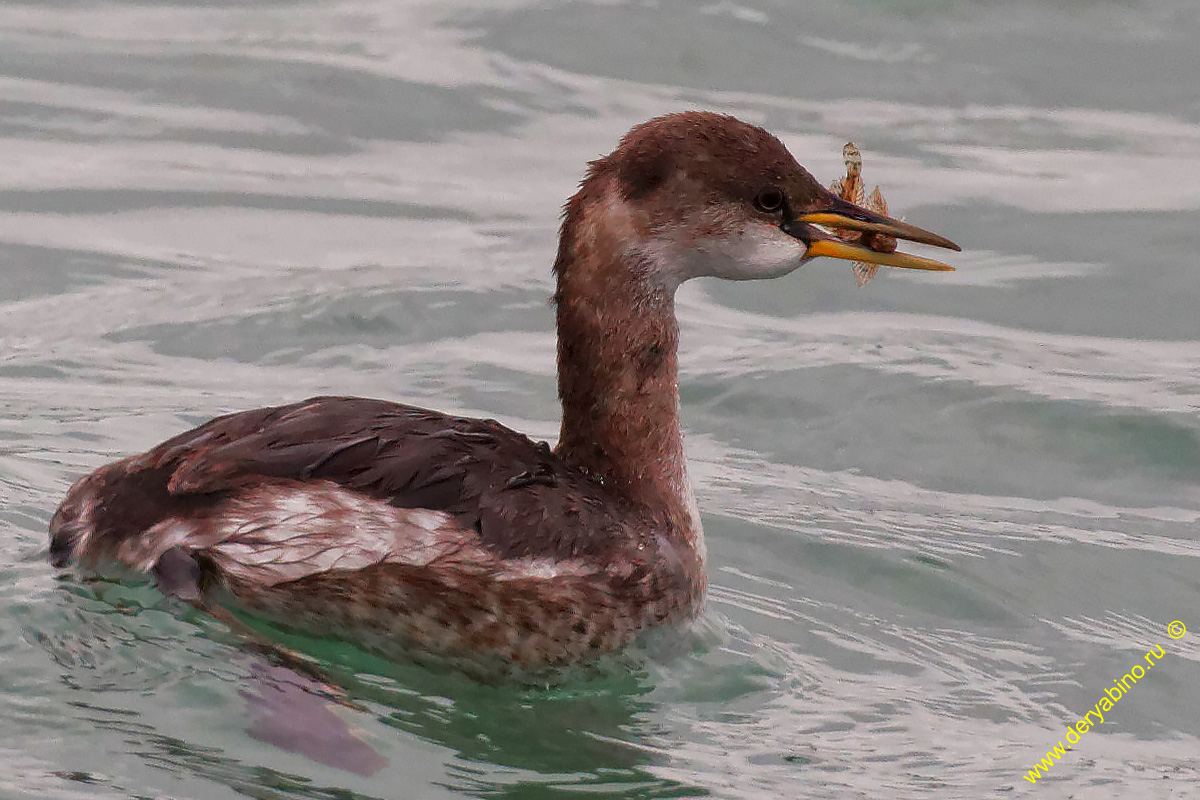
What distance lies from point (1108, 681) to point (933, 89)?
252 inches

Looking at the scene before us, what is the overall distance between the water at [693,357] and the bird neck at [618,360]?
547mm

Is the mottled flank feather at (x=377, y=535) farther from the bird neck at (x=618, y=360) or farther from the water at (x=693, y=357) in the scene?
the bird neck at (x=618, y=360)

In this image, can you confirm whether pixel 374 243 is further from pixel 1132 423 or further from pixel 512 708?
pixel 512 708

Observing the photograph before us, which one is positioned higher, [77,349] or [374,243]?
[374,243]

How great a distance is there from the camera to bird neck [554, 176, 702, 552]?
244 inches

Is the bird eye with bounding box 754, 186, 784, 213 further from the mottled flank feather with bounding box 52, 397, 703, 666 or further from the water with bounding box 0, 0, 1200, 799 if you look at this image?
the water with bounding box 0, 0, 1200, 799

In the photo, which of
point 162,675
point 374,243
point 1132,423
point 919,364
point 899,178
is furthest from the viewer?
point 899,178

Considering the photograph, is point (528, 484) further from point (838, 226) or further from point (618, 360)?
point (838, 226)

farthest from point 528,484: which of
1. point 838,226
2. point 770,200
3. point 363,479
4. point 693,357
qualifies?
point 693,357

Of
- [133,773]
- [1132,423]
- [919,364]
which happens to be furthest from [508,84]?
[133,773]

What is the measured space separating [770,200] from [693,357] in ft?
9.93

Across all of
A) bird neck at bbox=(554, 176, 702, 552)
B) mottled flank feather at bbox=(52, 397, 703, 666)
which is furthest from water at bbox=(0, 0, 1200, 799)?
bird neck at bbox=(554, 176, 702, 552)

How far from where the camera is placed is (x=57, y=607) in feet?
19.1

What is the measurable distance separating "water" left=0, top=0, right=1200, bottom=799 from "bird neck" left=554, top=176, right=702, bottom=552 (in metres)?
0.55
